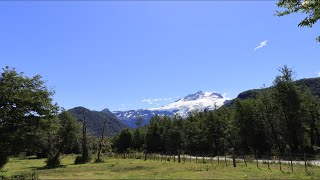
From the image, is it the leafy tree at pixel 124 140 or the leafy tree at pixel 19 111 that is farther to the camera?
the leafy tree at pixel 124 140

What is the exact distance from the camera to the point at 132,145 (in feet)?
459

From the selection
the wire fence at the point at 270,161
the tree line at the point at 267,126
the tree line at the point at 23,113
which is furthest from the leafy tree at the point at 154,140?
the tree line at the point at 23,113

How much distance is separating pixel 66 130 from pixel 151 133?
58.5 meters

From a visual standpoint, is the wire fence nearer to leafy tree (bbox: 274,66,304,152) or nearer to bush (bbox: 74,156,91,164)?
leafy tree (bbox: 274,66,304,152)

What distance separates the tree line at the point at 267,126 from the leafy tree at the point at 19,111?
29.2 meters

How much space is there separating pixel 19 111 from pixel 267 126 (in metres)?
59.2

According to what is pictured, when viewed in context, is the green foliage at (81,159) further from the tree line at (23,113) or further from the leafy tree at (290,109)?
the leafy tree at (290,109)

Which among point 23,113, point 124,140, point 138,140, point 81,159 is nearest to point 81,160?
point 81,159

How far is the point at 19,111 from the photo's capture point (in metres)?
33.1

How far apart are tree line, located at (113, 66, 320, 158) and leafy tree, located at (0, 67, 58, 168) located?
2922cm

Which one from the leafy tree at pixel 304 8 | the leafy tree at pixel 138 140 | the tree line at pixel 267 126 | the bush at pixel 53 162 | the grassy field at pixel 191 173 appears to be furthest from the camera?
the leafy tree at pixel 138 140

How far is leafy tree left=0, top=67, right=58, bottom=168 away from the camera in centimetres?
3262

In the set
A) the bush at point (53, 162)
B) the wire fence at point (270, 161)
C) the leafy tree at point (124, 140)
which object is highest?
the leafy tree at point (124, 140)

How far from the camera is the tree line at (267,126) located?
6725 cm
